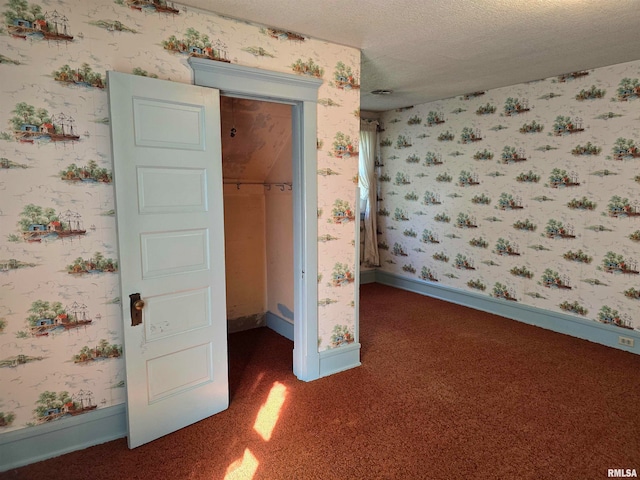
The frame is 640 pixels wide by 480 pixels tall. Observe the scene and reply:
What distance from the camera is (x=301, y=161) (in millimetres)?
2994

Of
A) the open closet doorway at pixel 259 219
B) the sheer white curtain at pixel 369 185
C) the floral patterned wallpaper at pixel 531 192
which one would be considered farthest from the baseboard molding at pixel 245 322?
the floral patterned wallpaper at pixel 531 192

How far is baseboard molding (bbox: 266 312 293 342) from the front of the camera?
13.6 ft

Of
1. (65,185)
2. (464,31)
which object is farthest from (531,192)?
(65,185)

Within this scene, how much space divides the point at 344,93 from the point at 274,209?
59.0 inches

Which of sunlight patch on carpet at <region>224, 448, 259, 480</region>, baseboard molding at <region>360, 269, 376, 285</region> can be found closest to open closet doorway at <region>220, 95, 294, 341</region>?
sunlight patch on carpet at <region>224, 448, 259, 480</region>

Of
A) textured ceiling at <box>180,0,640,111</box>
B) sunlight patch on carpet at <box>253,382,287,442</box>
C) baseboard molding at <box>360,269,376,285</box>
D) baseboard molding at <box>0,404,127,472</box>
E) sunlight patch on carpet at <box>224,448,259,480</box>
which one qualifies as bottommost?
sunlight patch on carpet at <box>224,448,259,480</box>

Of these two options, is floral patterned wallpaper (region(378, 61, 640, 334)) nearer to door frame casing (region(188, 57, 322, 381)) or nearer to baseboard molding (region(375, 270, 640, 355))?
baseboard molding (region(375, 270, 640, 355))

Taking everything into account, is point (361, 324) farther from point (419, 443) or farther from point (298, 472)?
point (298, 472)

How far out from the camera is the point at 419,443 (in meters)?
2.43

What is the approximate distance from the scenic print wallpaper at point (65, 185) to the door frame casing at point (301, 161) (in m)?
0.15

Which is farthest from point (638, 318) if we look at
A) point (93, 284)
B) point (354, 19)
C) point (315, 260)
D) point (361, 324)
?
point (93, 284)

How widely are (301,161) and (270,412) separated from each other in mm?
1794

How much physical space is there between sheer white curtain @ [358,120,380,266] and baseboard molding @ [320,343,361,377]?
297 cm

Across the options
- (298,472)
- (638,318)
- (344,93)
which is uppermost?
(344,93)
